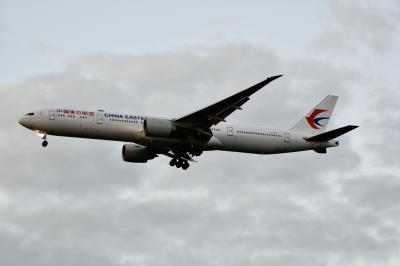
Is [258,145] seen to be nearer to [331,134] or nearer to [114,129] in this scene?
[331,134]

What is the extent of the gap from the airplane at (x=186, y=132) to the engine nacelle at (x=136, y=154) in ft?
3.03

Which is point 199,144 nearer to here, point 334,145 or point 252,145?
point 252,145

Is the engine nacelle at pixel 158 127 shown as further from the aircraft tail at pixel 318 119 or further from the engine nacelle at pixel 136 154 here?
the aircraft tail at pixel 318 119

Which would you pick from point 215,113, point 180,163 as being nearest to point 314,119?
point 180,163

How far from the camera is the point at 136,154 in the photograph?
64750mm

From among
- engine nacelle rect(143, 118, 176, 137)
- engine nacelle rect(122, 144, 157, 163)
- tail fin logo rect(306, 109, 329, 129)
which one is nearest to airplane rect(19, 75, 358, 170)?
engine nacelle rect(143, 118, 176, 137)

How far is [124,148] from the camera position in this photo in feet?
214

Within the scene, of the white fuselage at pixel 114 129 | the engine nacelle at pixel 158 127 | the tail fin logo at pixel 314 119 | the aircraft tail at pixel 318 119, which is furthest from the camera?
the tail fin logo at pixel 314 119

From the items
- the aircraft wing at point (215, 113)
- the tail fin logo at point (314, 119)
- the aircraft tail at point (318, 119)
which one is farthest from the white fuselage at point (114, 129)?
the tail fin logo at point (314, 119)

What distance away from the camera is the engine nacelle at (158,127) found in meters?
57.5

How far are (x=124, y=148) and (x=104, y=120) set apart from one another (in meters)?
7.59

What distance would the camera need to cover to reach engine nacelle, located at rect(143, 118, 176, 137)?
57500 millimetres

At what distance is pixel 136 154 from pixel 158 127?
7.60 m

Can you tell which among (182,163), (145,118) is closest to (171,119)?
(145,118)
